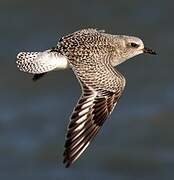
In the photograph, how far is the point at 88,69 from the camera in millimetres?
8062

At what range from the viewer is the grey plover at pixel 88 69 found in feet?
24.4

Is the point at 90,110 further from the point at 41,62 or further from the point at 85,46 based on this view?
the point at 85,46

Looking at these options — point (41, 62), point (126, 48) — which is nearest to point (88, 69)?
point (41, 62)

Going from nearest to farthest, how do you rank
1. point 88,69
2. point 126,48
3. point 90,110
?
point 90,110, point 88,69, point 126,48

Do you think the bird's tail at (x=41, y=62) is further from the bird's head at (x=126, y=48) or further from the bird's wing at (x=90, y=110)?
the bird's head at (x=126, y=48)

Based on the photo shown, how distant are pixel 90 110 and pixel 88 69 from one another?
527 mm

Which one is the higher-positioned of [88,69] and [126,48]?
[88,69]

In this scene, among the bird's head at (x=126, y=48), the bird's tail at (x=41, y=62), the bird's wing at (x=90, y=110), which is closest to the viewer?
the bird's wing at (x=90, y=110)

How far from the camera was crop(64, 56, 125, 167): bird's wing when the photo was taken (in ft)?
24.2

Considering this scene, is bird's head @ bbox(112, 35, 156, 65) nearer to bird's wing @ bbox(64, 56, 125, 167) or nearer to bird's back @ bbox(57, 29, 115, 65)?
bird's back @ bbox(57, 29, 115, 65)

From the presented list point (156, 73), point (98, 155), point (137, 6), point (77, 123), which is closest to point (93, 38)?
point (77, 123)

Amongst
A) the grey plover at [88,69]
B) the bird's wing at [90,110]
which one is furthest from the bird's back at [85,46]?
the bird's wing at [90,110]

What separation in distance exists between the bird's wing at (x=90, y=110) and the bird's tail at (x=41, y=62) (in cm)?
25

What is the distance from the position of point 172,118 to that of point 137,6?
2.23 meters
